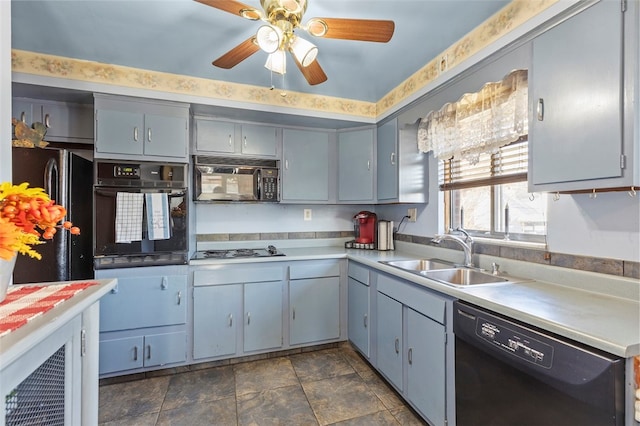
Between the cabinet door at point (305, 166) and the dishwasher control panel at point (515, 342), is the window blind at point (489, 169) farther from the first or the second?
the cabinet door at point (305, 166)

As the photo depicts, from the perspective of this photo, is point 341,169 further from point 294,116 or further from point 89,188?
point 89,188

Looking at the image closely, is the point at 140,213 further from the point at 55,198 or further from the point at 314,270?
the point at 314,270

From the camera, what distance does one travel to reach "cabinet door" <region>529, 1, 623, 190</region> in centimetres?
107

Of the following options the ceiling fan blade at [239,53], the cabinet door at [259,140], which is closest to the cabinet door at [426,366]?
the ceiling fan blade at [239,53]

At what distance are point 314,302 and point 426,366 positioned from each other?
1150mm

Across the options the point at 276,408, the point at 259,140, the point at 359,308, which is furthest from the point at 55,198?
the point at 359,308

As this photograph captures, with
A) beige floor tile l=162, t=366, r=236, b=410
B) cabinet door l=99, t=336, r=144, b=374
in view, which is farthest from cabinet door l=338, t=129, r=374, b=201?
cabinet door l=99, t=336, r=144, b=374

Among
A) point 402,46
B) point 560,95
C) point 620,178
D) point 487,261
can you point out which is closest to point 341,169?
point 402,46

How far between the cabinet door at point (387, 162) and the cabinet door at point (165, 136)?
5.67ft

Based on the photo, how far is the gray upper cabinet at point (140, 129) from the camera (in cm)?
213

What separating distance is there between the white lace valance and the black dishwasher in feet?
3.53

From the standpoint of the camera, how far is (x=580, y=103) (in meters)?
1.17

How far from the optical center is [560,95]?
1239mm

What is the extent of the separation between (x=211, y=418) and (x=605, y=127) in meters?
2.47
